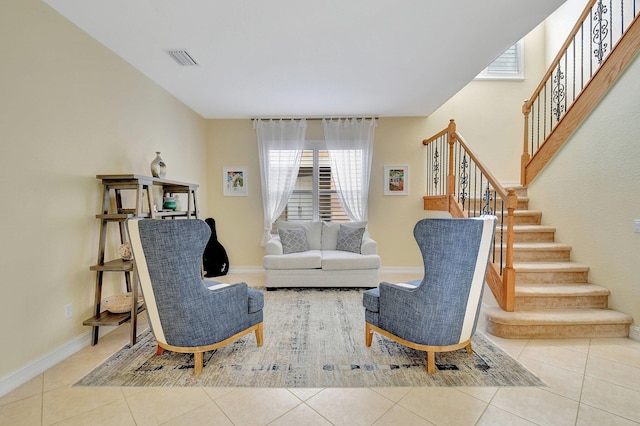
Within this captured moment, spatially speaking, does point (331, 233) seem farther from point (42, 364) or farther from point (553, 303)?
point (42, 364)

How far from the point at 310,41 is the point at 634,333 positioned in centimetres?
395

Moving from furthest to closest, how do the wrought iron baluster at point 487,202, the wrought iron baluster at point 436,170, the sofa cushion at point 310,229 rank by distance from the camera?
the wrought iron baluster at point 436,170 < the sofa cushion at point 310,229 < the wrought iron baluster at point 487,202

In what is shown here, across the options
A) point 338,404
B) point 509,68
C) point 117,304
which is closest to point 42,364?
point 117,304

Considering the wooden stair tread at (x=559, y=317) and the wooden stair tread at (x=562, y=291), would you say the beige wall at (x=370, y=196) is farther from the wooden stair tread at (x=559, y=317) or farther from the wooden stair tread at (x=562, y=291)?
the wooden stair tread at (x=559, y=317)

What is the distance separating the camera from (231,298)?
6.99 ft

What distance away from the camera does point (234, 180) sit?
504cm

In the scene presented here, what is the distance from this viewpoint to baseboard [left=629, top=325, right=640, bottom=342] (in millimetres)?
2496

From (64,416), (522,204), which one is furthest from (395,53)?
(64,416)

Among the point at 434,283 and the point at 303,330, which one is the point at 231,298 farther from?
the point at 434,283

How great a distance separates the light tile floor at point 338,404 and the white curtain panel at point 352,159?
10.7ft

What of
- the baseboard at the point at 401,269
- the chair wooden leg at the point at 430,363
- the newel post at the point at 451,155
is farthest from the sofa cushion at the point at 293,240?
the chair wooden leg at the point at 430,363

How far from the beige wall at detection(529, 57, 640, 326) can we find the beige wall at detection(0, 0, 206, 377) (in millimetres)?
4888

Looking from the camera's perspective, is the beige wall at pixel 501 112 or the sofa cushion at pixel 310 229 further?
the beige wall at pixel 501 112

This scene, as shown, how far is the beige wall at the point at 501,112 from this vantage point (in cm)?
483
